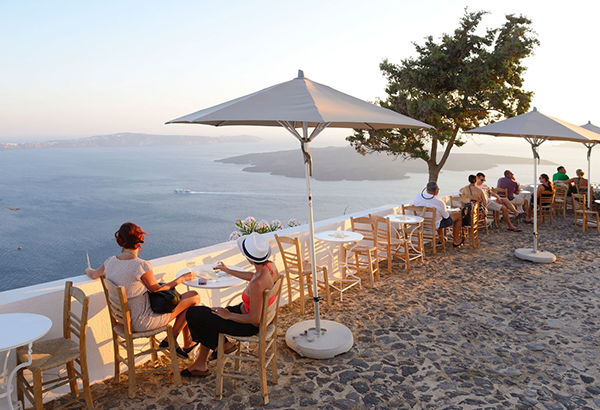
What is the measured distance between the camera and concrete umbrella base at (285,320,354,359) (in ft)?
12.5

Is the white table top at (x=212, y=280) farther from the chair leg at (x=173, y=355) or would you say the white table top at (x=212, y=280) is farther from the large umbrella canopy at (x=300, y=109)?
the large umbrella canopy at (x=300, y=109)

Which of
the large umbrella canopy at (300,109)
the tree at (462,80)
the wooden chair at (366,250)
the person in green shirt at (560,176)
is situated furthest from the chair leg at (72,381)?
the tree at (462,80)

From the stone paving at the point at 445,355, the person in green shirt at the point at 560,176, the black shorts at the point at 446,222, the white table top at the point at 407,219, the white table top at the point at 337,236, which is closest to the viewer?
the stone paving at the point at 445,355

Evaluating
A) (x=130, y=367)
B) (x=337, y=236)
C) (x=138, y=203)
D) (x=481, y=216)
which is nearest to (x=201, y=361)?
(x=130, y=367)

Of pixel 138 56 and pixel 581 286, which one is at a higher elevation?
pixel 138 56

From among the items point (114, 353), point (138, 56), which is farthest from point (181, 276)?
point (138, 56)

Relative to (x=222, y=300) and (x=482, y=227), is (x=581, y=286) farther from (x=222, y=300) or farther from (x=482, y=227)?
(x=222, y=300)

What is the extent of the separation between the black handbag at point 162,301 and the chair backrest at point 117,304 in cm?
23

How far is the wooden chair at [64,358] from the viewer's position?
277 centimetres

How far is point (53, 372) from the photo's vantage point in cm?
324

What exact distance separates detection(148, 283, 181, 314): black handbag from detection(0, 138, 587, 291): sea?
121 ft

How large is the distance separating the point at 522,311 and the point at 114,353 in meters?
4.42

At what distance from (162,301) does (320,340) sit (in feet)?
5.07

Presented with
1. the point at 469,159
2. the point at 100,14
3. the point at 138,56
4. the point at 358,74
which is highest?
the point at 100,14
